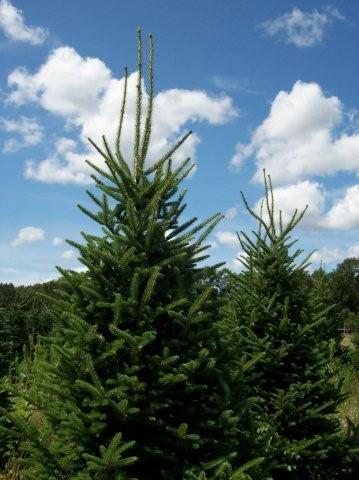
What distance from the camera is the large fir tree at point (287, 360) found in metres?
6.18

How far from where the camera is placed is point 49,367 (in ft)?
13.2

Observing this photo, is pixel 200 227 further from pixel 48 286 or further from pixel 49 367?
pixel 48 286

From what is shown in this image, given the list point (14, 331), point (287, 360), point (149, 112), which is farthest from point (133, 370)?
point (14, 331)

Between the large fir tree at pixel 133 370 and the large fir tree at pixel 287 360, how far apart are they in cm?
180

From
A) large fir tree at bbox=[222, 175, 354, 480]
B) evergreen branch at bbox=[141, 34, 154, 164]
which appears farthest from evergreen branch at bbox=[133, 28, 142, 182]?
large fir tree at bbox=[222, 175, 354, 480]

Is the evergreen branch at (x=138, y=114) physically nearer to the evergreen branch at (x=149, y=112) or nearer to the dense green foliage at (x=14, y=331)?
the evergreen branch at (x=149, y=112)

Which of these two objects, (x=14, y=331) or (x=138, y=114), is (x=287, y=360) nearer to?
(x=138, y=114)

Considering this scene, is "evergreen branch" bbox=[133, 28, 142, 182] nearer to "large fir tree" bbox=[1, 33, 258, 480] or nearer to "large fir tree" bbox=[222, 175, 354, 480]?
"large fir tree" bbox=[1, 33, 258, 480]

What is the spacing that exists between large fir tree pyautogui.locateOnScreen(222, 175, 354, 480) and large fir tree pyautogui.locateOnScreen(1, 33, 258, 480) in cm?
180

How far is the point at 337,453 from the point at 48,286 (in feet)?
209

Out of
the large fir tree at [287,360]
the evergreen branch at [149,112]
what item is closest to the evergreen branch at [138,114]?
the evergreen branch at [149,112]

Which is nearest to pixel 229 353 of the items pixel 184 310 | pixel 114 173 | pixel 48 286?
pixel 184 310

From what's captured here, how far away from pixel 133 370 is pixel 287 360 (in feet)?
11.3

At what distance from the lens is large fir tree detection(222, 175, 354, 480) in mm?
6176
